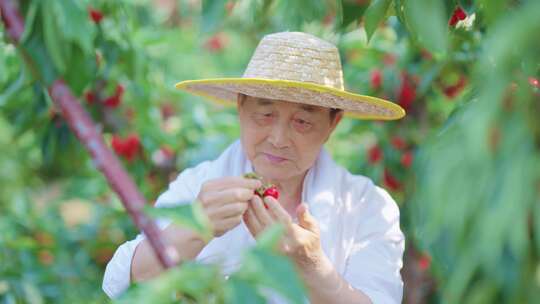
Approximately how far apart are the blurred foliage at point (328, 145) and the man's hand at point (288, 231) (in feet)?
0.94

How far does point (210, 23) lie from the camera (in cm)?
133

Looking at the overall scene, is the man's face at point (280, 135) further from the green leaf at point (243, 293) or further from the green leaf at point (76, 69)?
the green leaf at point (243, 293)

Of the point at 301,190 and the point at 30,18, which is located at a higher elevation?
the point at 30,18

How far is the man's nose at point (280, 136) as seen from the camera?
6.41 ft

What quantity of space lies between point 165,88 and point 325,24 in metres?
0.90

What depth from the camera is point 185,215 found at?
111 centimetres

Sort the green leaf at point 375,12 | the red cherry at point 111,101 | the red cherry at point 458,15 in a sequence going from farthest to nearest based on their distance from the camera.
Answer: the red cherry at point 111,101 < the red cherry at point 458,15 < the green leaf at point 375,12

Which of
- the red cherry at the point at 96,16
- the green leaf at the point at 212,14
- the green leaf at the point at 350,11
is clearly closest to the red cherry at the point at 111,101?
the red cherry at the point at 96,16

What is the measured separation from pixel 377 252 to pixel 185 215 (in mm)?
1035

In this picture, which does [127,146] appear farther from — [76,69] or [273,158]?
[76,69]

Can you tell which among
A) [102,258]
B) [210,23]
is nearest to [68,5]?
[210,23]

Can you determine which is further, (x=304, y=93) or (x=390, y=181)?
(x=390, y=181)

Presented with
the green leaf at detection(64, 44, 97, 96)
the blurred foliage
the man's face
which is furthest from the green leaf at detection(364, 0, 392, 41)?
the green leaf at detection(64, 44, 97, 96)

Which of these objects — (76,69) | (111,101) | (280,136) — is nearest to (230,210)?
(280,136)
